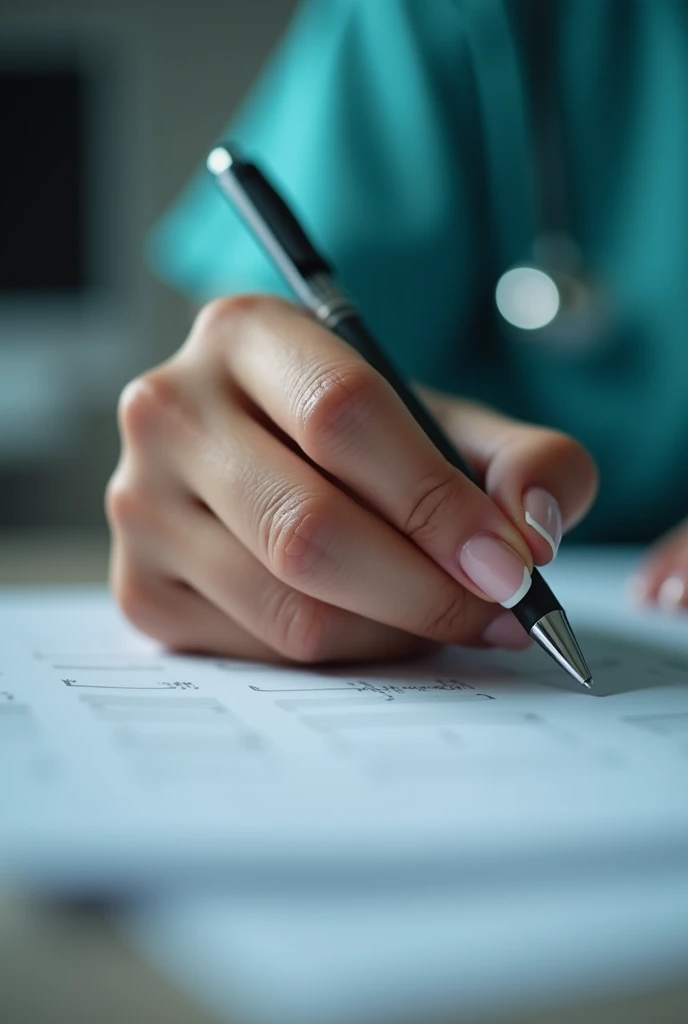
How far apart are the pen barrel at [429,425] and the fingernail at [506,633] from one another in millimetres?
25

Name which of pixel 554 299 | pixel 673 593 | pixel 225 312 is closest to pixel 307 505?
pixel 225 312

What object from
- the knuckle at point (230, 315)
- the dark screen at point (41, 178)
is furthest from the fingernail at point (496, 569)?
the dark screen at point (41, 178)

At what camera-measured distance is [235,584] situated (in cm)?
39

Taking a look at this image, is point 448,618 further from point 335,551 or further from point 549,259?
point 549,259

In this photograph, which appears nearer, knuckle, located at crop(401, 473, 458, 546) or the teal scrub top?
knuckle, located at crop(401, 473, 458, 546)

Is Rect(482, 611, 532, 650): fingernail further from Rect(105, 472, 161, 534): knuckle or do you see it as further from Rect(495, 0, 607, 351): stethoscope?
Rect(495, 0, 607, 351): stethoscope

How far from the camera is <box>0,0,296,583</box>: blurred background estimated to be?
7.36 feet

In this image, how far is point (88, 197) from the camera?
91.2 inches

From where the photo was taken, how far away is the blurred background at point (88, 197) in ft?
7.36

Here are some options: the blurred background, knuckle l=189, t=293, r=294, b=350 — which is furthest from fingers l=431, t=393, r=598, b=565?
the blurred background

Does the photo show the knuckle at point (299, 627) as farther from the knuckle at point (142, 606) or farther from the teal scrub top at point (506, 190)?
the teal scrub top at point (506, 190)

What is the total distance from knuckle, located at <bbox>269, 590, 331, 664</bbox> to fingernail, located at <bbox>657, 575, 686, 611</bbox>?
0.24 metres

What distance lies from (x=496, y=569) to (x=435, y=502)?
0.10ft

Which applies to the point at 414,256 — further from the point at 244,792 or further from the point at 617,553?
the point at 244,792
